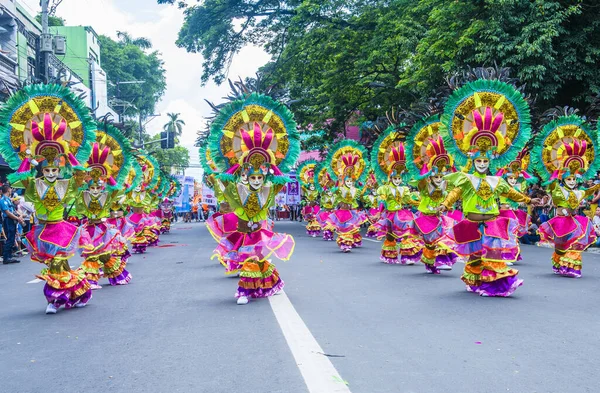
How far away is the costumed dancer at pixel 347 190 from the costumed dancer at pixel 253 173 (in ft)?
25.6

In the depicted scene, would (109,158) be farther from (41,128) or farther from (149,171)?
(149,171)

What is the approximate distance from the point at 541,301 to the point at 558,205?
3335 mm

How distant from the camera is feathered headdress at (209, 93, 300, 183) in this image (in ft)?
26.9

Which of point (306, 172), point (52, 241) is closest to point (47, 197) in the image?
point (52, 241)

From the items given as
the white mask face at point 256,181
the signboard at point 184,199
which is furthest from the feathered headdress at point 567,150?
the signboard at point 184,199

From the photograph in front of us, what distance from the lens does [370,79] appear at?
2403 centimetres

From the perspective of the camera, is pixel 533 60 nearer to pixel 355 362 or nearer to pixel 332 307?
pixel 332 307

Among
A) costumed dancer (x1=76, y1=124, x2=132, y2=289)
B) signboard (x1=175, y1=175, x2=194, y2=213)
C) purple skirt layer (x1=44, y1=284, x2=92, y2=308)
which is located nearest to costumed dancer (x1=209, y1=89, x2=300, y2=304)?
purple skirt layer (x1=44, y1=284, x2=92, y2=308)

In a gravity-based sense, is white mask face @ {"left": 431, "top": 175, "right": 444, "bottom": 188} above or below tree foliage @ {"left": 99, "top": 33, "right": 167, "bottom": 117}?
below

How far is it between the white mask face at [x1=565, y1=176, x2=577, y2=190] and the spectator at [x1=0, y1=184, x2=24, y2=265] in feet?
38.4

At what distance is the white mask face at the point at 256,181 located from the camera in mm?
8070

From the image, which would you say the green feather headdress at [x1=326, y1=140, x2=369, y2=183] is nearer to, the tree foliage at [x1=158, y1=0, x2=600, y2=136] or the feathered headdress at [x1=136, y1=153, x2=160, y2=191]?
the tree foliage at [x1=158, y1=0, x2=600, y2=136]

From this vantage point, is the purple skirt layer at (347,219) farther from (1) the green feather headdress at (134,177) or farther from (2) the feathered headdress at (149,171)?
(2) the feathered headdress at (149,171)

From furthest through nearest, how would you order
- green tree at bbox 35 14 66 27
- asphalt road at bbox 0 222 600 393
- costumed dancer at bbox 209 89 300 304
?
green tree at bbox 35 14 66 27 → costumed dancer at bbox 209 89 300 304 → asphalt road at bbox 0 222 600 393
